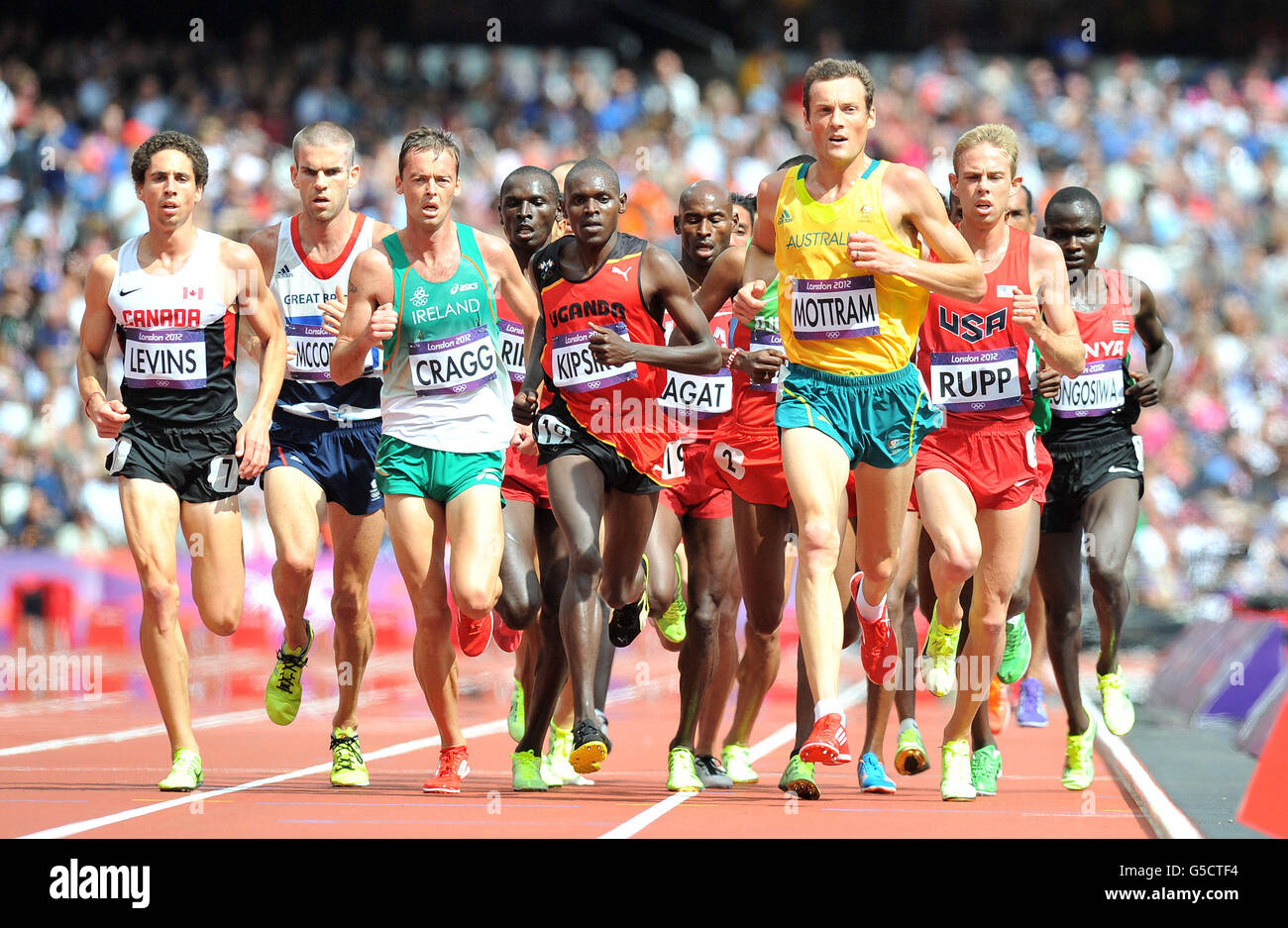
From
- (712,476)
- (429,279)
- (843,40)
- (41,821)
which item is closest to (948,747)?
(712,476)

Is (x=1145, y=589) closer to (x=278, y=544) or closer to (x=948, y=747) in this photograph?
(x=948, y=747)

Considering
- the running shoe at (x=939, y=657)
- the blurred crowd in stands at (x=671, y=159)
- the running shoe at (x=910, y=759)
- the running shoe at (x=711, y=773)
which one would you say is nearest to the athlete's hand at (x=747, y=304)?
the running shoe at (x=939, y=657)

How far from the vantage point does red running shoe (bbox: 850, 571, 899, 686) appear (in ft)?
27.2

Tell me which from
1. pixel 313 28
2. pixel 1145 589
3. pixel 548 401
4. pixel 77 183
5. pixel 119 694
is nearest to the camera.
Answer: pixel 548 401

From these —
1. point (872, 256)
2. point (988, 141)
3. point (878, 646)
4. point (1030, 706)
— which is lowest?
point (1030, 706)

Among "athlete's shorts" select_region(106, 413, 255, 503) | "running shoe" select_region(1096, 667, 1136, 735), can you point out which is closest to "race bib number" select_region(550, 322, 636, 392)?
"athlete's shorts" select_region(106, 413, 255, 503)

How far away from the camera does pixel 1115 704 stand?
389 inches

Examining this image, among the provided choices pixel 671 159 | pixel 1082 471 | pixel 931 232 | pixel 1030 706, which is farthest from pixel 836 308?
pixel 671 159

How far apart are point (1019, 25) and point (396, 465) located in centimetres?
2062

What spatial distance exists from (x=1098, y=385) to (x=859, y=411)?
2593 mm

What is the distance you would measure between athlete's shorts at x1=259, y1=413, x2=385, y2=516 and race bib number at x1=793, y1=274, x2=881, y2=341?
2364 millimetres

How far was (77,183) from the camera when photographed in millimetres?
22453

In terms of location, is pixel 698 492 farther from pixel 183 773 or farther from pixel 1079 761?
pixel 183 773

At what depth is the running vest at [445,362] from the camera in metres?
8.31
